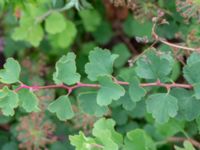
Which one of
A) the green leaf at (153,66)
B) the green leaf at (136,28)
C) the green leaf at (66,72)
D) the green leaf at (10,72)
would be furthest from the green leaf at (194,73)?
the green leaf at (136,28)

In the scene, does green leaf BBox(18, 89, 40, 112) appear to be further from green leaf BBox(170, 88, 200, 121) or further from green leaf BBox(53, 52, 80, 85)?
green leaf BBox(170, 88, 200, 121)

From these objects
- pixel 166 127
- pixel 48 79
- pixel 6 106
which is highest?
pixel 6 106

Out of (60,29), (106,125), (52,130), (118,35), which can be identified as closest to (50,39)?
(60,29)

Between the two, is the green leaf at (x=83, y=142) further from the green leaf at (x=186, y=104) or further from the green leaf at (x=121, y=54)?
the green leaf at (x=121, y=54)

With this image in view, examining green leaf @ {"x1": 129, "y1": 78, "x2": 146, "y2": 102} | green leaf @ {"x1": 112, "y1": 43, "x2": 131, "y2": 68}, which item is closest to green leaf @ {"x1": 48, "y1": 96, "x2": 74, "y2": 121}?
green leaf @ {"x1": 129, "y1": 78, "x2": 146, "y2": 102}

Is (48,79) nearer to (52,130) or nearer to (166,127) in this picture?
(52,130)
